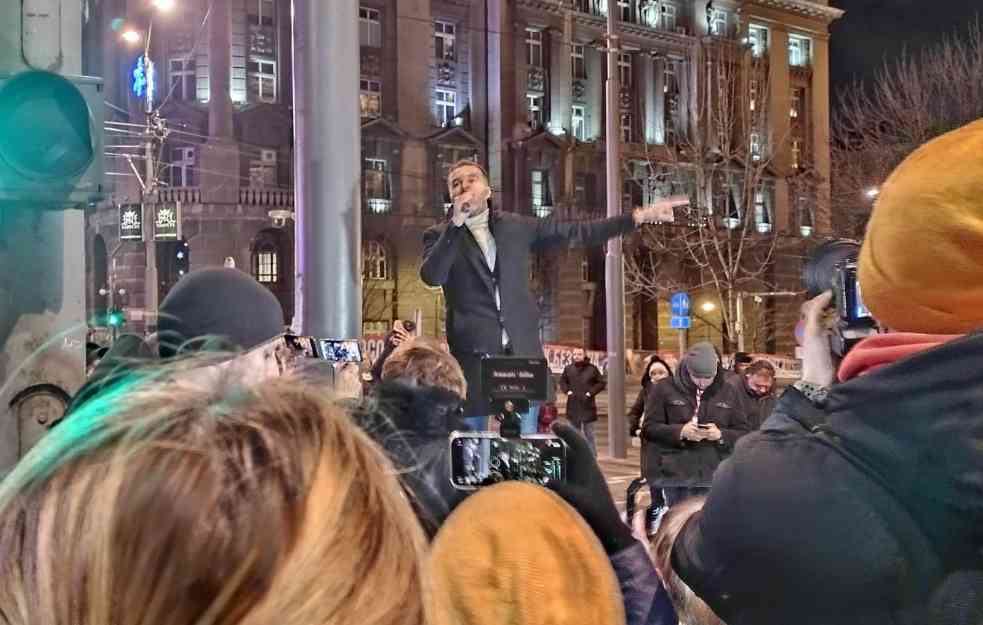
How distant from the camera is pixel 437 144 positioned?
142 ft

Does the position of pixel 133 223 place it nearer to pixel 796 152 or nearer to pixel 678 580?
pixel 678 580

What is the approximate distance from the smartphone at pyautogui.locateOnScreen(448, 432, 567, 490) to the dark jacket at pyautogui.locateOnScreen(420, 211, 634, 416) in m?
2.32

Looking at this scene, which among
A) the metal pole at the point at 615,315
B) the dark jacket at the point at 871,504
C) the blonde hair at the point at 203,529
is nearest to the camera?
the blonde hair at the point at 203,529

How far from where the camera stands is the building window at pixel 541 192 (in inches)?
1801

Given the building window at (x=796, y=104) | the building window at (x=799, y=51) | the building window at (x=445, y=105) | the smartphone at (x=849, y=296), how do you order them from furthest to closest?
the building window at (x=799, y=51) → the building window at (x=796, y=104) → the building window at (x=445, y=105) → the smartphone at (x=849, y=296)

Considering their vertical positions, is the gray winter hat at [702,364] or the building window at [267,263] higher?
the building window at [267,263]

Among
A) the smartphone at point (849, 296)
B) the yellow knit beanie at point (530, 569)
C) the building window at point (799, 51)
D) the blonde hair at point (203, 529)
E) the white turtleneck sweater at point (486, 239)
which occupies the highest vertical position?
the building window at point (799, 51)

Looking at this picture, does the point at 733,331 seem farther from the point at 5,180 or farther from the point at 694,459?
the point at 5,180

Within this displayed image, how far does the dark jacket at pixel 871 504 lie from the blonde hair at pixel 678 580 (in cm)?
56

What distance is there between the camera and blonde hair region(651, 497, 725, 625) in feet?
7.71

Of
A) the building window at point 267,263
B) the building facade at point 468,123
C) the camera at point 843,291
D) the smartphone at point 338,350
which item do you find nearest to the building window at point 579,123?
the building facade at point 468,123

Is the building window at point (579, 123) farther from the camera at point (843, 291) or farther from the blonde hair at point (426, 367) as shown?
Answer: the camera at point (843, 291)

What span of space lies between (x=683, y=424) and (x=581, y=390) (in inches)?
288

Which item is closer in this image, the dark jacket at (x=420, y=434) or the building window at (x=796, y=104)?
the dark jacket at (x=420, y=434)
